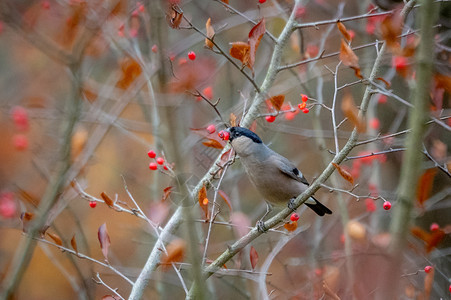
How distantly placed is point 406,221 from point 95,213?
532 cm

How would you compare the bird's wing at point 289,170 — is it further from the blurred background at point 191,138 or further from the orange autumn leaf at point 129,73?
the orange autumn leaf at point 129,73

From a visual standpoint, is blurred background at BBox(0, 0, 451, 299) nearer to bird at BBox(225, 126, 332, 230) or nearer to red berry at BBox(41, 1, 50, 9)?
red berry at BBox(41, 1, 50, 9)

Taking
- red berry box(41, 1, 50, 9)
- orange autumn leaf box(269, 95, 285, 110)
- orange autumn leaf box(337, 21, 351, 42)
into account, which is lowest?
orange autumn leaf box(269, 95, 285, 110)

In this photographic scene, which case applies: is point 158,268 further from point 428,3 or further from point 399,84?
point 399,84

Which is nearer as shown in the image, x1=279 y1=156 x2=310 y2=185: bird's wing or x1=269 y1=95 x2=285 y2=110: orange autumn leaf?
x1=269 y1=95 x2=285 y2=110: orange autumn leaf

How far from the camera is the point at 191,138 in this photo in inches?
159

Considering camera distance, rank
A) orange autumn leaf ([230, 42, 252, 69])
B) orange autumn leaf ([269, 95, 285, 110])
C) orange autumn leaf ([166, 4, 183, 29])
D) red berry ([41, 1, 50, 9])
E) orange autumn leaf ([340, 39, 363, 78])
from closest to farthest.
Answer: orange autumn leaf ([340, 39, 363, 78])
orange autumn leaf ([230, 42, 252, 69])
orange autumn leaf ([166, 4, 183, 29])
orange autumn leaf ([269, 95, 285, 110])
red berry ([41, 1, 50, 9])

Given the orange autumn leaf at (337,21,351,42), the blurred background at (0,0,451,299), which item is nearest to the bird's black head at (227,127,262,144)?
the blurred background at (0,0,451,299)

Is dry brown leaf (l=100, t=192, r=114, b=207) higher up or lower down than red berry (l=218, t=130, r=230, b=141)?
lower down

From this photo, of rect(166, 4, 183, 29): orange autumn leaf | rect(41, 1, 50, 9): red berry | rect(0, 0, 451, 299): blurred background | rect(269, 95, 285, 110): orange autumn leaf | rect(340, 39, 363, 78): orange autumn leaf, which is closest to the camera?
rect(340, 39, 363, 78): orange autumn leaf

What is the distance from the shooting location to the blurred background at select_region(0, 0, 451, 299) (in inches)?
92.6

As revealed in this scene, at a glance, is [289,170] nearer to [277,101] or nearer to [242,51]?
[277,101]

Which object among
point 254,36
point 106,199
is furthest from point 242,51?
point 106,199

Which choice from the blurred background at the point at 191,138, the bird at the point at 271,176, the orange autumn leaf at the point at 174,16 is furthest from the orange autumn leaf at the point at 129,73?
the bird at the point at 271,176
